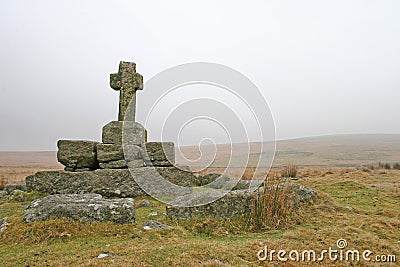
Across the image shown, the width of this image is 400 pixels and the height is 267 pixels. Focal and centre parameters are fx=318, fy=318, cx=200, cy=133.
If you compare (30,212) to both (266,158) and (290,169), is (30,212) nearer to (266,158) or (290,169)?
(266,158)

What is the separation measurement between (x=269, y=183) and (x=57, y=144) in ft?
22.3

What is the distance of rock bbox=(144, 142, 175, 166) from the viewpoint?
34.4ft

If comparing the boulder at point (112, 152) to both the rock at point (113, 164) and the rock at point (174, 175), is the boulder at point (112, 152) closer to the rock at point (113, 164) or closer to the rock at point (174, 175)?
the rock at point (113, 164)

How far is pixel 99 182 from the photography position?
9898 millimetres

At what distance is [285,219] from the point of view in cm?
696

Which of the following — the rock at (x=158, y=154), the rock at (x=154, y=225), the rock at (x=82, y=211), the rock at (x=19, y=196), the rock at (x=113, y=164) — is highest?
the rock at (x=158, y=154)

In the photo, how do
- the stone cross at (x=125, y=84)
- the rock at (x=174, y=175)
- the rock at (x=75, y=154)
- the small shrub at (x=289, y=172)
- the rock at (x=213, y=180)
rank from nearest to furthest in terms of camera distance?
the rock at (x=75, y=154)
the rock at (x=174, y=175)
the stone cross at (x=125, y=84)
the rock at (x=213, y=180)
the small shrub at (x=289, y=172)

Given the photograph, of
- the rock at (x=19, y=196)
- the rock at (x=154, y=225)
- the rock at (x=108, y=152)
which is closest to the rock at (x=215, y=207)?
the rock at (x=154, y=225)

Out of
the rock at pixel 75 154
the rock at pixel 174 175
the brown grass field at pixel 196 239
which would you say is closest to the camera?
the brown grass field at pixel 196 239

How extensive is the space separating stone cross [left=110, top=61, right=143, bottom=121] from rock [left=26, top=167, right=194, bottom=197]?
190 cm

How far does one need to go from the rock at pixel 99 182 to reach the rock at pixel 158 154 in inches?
11.2

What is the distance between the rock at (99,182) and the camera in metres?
9.86

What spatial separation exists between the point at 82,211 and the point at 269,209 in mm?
3866

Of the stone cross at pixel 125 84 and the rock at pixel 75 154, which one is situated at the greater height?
the stone cross at pixel 125 84
